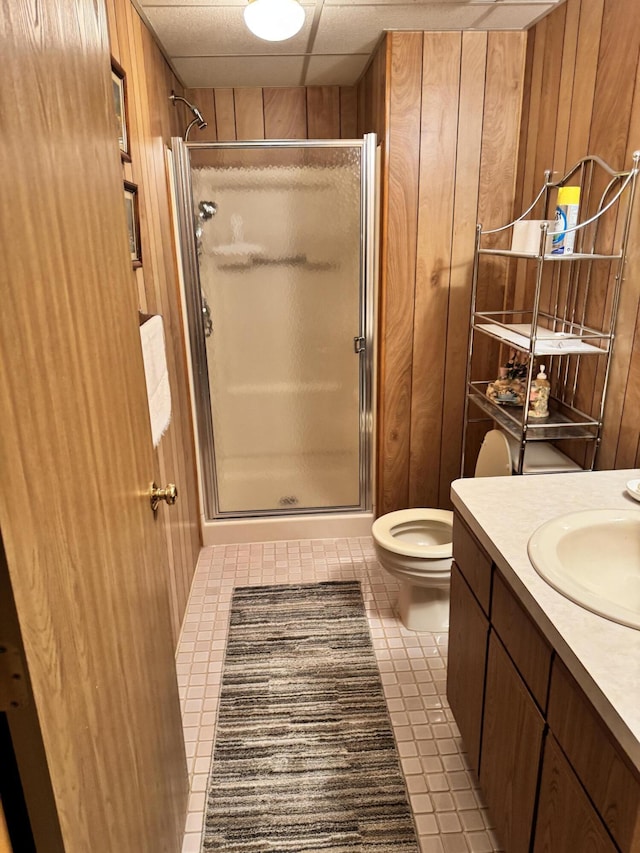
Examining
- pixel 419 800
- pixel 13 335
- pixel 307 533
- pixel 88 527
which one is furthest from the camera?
pixel 307 533

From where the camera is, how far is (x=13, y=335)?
683 millimetres

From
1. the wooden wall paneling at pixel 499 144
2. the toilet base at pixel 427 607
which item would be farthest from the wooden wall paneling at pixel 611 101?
the toilet base at pixel 427 607

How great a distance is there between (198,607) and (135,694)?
1.44m

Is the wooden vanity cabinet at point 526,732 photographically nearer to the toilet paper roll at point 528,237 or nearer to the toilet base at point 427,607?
the toilet base at point 427,607

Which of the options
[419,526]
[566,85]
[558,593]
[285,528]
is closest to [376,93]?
[566,85]

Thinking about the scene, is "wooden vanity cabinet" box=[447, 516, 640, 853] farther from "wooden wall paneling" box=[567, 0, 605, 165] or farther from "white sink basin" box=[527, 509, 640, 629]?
"wooden wall paneling" box=[567, 0, 605, 165]

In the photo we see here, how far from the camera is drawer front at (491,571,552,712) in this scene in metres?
1.14

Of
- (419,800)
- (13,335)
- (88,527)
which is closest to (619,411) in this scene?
(419,800)

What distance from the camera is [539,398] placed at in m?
2.12

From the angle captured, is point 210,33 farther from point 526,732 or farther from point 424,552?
point 526,732

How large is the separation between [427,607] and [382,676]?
33cm

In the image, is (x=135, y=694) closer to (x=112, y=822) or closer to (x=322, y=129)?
(x=112, y=822)

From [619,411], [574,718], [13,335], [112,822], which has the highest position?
[13,335]

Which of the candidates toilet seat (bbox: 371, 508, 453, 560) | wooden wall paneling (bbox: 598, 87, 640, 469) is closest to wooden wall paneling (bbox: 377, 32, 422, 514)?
toilet seat (bbox: 371, 508, 453, 560)
